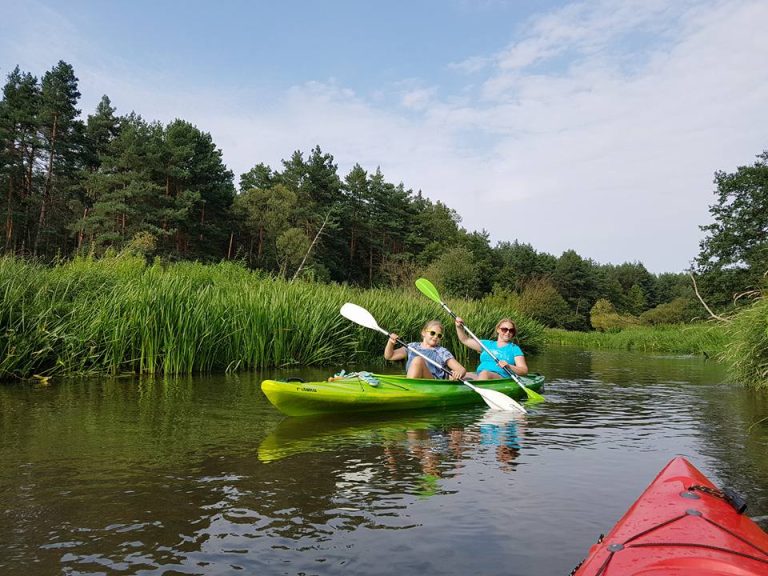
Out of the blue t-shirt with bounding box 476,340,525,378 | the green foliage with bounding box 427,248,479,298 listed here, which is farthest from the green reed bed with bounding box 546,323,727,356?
the blue t-shirt with bounding box 476,340,525,378

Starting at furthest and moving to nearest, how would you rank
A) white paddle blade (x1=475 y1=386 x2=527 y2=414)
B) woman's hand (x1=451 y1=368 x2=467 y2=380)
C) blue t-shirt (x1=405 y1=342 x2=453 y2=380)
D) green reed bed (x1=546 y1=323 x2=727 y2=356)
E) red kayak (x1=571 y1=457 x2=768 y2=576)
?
green reed bed (x1=546 y1=323 x2=727 y2=356), blue t-shirt (x1=405 y1=342 x2=453 y2=380), woman's hand (x1=451 y1=368 x2=467 y2=380), white paddle blade (x1=475 y1=386 x2=527 y2=414), red kayak (x1=571 y1=457 x2=768 y2=576)

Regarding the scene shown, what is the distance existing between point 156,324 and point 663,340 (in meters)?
20.1

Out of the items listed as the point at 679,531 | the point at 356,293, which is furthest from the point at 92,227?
the point at 679,531

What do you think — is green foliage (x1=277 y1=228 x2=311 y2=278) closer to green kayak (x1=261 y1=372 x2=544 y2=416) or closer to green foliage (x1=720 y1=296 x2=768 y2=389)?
green foliage (x1=720 y1=296 x2=768 y2=389)

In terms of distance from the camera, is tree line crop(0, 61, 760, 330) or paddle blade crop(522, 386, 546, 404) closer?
paddle blade crop(522, 386, 546, 404)

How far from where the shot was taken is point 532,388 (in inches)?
313

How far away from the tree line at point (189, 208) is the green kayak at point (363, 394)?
47.4ft

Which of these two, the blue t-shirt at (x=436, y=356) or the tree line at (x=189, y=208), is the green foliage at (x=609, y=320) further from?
the blue t-shirt at (x=436, y=356)

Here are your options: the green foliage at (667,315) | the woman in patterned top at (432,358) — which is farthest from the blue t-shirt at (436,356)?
the green foliage at (667,315)

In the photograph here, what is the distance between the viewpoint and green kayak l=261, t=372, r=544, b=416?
18.0 feet

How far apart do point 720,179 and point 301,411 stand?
1141 inches

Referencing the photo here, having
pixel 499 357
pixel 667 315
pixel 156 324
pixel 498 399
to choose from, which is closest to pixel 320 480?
pixel 498 399

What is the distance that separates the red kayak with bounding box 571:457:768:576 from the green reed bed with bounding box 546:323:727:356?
15.9m

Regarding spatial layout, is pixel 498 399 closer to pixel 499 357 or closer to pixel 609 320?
pixel 499 357
